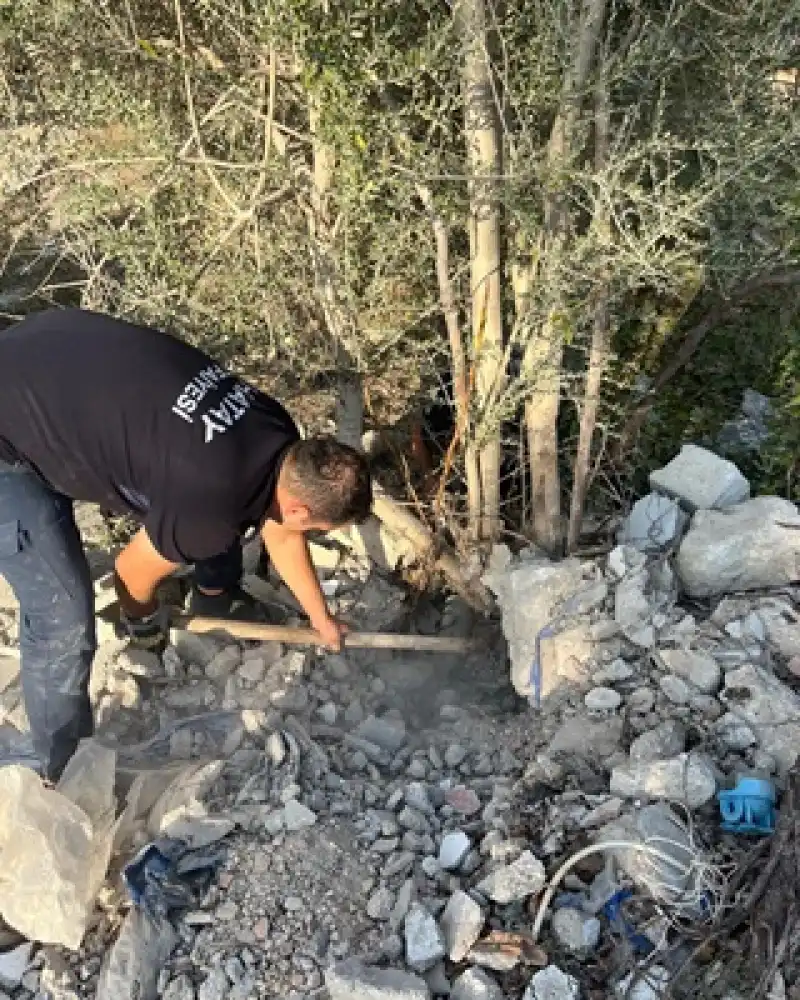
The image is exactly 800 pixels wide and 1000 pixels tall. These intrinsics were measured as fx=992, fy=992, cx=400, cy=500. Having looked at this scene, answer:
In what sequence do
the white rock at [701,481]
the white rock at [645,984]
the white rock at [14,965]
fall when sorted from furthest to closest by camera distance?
the white rock at [701,481] → the white rock at [14,965] → the white rock at [645,984]

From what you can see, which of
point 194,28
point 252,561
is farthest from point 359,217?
point 252,561

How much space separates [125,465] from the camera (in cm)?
282

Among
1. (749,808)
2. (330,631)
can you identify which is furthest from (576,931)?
(330,631)

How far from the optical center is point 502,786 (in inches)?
116

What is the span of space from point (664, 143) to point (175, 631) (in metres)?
2.30

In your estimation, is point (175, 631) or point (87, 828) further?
point (175, 631)

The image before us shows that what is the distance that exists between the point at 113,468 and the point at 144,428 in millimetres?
176

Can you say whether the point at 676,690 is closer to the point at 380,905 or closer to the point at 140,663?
the point at 380,905

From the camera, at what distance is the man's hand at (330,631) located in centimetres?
330

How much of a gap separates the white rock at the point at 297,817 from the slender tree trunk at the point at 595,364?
140cm

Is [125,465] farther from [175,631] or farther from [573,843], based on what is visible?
[573,843]

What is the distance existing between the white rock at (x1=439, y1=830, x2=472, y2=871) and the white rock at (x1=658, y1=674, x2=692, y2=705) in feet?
2.42

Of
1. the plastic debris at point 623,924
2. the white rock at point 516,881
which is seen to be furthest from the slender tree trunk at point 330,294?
the plastic debris at point 623,924

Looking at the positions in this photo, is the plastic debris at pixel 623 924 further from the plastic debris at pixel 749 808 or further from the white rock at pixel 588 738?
the white rock at pixel 588 738
